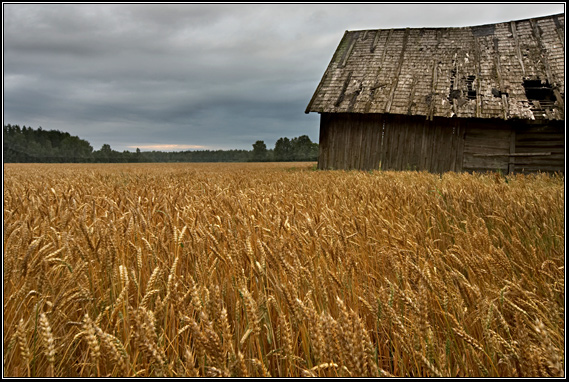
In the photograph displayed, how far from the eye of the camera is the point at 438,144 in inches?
528

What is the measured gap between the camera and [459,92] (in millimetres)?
13000

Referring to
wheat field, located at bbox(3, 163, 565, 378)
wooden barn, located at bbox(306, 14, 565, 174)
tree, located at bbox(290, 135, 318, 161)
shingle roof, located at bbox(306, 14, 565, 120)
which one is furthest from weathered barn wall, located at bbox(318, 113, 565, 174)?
tree, located at bbox(290, 135, 318, 161)

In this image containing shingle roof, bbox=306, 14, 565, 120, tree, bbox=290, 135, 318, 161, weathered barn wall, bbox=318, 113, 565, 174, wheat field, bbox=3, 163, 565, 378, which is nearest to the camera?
wheat field, bbox=3, 163, 565, 378

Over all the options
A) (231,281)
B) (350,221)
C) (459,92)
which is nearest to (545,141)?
(459,92)

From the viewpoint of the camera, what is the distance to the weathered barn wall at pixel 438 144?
12.8 meters

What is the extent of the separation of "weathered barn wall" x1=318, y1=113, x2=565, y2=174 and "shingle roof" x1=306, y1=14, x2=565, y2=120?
77cm

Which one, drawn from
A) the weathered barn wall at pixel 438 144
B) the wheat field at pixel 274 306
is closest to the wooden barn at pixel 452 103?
the weathered barn wall at pixel 438 144

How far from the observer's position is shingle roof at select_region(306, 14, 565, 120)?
12414 mm

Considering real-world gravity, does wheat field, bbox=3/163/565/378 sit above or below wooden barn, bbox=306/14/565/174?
below

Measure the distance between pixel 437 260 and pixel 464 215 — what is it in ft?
6.42

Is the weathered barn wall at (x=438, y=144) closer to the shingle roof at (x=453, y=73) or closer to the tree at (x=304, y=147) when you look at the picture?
the shingle roof at (x=453, y=73)

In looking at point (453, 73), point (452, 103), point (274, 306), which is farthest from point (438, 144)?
point (274, 306)

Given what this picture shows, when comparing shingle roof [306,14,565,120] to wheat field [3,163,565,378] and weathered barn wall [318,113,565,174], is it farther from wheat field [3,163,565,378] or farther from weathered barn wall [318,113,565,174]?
wheat field [3,163,565,378]

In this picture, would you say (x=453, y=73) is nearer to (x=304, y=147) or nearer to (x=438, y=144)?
(x=438, y=144)
